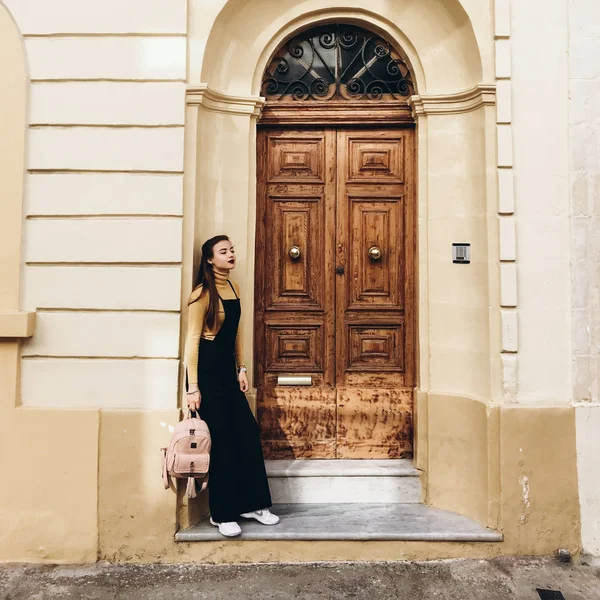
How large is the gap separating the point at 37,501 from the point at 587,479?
4.25 meters

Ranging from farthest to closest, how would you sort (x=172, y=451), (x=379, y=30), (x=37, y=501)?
(x=379, y=30) < (x=37, y=501) < (x=172, y=451)

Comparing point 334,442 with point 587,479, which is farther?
point 334,442

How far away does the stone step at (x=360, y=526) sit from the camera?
4.07 meters

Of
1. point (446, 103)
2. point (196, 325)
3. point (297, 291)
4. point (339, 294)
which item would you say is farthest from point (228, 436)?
point (446, 103)

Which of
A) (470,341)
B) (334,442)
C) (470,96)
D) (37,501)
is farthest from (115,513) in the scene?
(470,96)

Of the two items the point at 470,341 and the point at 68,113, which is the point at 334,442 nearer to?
the point at 470,341

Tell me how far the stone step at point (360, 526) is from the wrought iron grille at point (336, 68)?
363 centimetres

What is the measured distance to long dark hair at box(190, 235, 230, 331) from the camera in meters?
4.14

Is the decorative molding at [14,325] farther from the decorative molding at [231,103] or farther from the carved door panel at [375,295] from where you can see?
the carved door panel at [375,295]

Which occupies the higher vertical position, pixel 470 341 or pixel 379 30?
pixel 379 30

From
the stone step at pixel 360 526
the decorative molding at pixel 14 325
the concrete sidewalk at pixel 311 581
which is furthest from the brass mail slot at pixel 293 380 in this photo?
the decorative molding at pixel 14 325

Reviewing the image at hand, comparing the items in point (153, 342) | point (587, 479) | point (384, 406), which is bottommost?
point (587, 479)

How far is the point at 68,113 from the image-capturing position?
4.34m

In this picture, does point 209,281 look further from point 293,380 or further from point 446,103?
point 446,103
